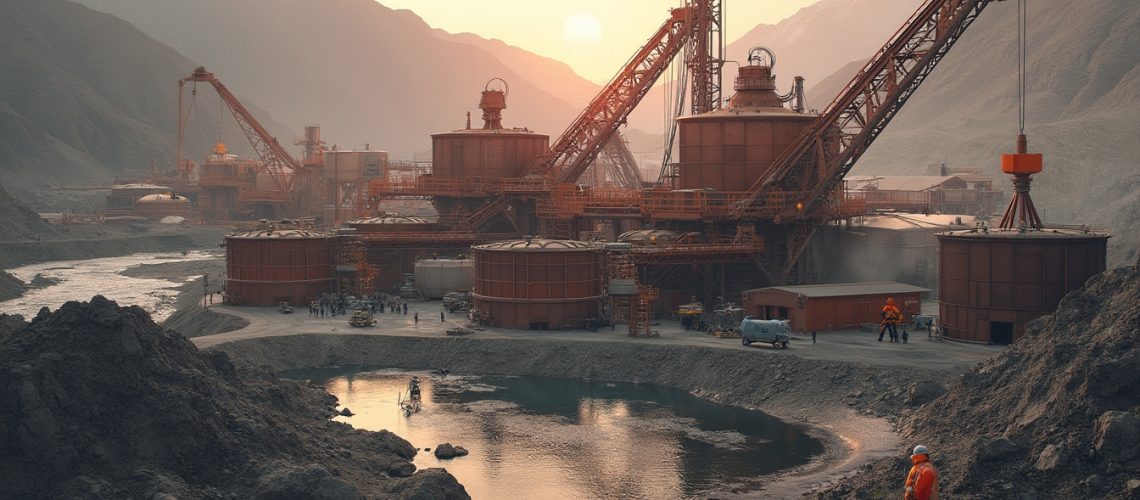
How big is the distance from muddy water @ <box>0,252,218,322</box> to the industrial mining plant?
1703 cm

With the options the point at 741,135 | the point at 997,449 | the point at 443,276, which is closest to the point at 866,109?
the point at 741,135

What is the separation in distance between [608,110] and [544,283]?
3843cm

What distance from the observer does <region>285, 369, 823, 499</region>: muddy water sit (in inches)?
1694

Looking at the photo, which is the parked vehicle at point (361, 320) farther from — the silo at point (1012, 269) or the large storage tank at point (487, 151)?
the large storage tank at point (487, 151)

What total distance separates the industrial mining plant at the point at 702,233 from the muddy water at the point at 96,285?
17.0 meters

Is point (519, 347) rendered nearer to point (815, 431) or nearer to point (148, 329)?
point (815, 431)

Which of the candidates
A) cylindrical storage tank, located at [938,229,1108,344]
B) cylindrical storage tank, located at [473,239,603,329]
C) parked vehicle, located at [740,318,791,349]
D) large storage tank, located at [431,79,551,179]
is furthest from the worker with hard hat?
large storage tank, located at [431,79,551,179]

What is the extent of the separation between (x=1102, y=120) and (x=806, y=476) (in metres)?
160

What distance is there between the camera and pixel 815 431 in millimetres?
50719

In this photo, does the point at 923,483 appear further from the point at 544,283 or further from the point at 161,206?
the point at 161,206

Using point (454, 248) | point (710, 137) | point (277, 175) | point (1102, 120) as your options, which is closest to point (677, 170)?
point (710, 137)

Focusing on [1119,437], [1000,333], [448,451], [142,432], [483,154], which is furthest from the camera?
[483,154]

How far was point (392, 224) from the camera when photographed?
314ft

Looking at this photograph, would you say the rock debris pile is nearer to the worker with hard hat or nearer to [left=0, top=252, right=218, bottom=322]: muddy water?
the worker with hard hat
